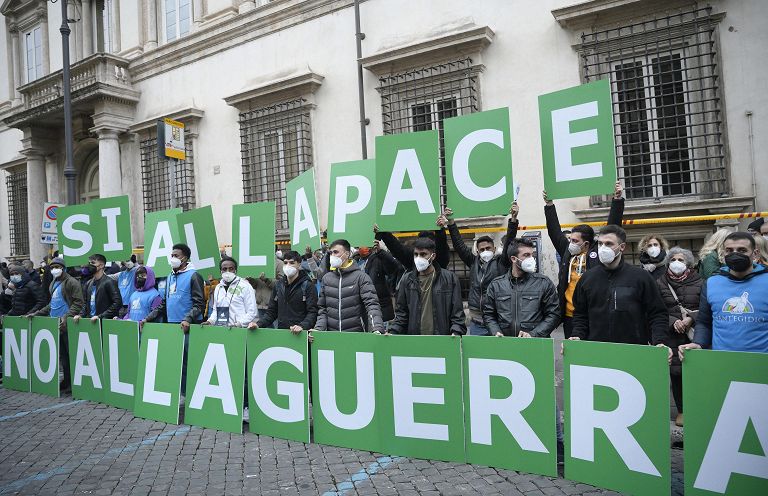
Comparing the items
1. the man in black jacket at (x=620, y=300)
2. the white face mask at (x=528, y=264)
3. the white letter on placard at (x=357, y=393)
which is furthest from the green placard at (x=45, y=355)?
the man in black jacket at (x=620, y=300)

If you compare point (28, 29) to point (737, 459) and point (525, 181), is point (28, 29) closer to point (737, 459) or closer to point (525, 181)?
point (525, 181)

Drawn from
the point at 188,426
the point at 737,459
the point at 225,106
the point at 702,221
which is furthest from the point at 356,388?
the point at 225,106

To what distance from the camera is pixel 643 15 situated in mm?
8758

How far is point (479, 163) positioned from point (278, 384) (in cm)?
268

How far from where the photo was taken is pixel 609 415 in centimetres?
371

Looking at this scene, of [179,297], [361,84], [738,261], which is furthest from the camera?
[361,84]

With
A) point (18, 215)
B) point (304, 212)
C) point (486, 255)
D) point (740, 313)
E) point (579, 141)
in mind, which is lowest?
point (740, 313)

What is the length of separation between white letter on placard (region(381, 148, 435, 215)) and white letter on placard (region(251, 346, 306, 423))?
160 centimetres

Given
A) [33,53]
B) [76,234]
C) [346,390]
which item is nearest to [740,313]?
[346,390]

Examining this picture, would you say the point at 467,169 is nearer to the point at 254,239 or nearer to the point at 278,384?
the point at 254,239

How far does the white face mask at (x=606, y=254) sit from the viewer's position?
163 inches

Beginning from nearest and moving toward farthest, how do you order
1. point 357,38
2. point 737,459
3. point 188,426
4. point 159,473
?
point 737,459 → point 159,473 → point 188,426 → point 357,38

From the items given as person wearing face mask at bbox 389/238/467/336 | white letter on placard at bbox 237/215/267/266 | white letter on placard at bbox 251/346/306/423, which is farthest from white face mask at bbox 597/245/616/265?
white letter on placard at bbox 237/215/267/266

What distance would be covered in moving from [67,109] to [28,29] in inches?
433
